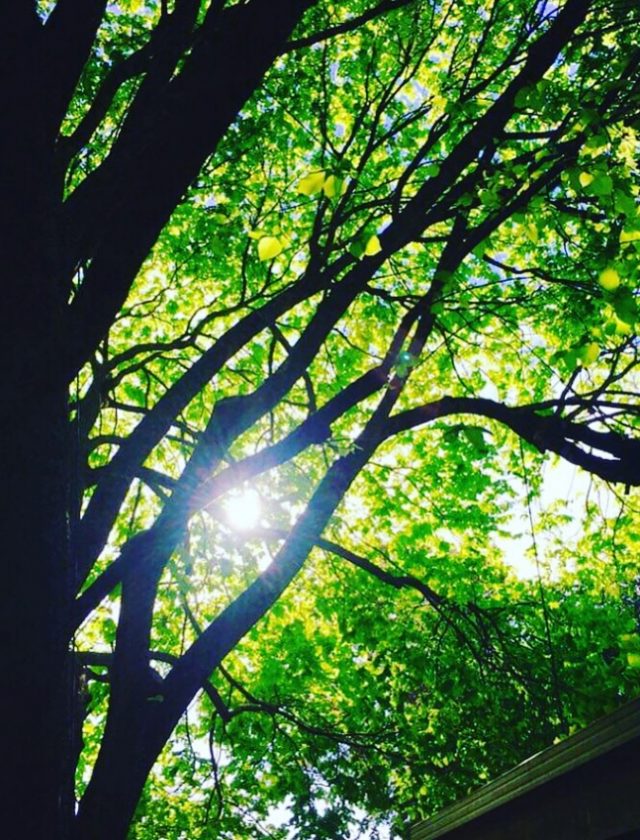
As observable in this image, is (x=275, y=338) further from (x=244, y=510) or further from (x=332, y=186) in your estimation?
(x=332, y=186)

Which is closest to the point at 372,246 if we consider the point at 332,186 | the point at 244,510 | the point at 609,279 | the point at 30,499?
the point at 332,186

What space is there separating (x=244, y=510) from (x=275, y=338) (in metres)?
2.24

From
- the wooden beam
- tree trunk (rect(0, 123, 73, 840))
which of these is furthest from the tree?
the wooden beam

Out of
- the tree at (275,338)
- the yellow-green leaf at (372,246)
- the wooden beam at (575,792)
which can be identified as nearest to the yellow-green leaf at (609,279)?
the tree at (275,338)

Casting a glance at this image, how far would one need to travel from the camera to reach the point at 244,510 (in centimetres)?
780

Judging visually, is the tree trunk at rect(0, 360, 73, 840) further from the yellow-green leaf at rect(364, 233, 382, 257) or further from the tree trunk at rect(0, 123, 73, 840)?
the yellow-green leaf at rect(364, 233, 382, 257)

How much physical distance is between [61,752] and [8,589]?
2.17ft

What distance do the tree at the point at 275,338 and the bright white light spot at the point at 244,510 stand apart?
0.14 m

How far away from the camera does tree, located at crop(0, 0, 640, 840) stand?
7.95 feet

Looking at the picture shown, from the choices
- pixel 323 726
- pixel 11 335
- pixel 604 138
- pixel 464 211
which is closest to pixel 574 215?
pixel 464 211

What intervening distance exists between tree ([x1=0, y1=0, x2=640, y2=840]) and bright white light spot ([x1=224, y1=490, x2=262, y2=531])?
14cm

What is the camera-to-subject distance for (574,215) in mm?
6070

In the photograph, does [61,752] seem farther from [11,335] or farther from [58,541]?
[11,335]

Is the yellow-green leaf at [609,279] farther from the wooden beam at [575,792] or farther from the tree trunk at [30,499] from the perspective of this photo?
the tree trunk at [30,499]
